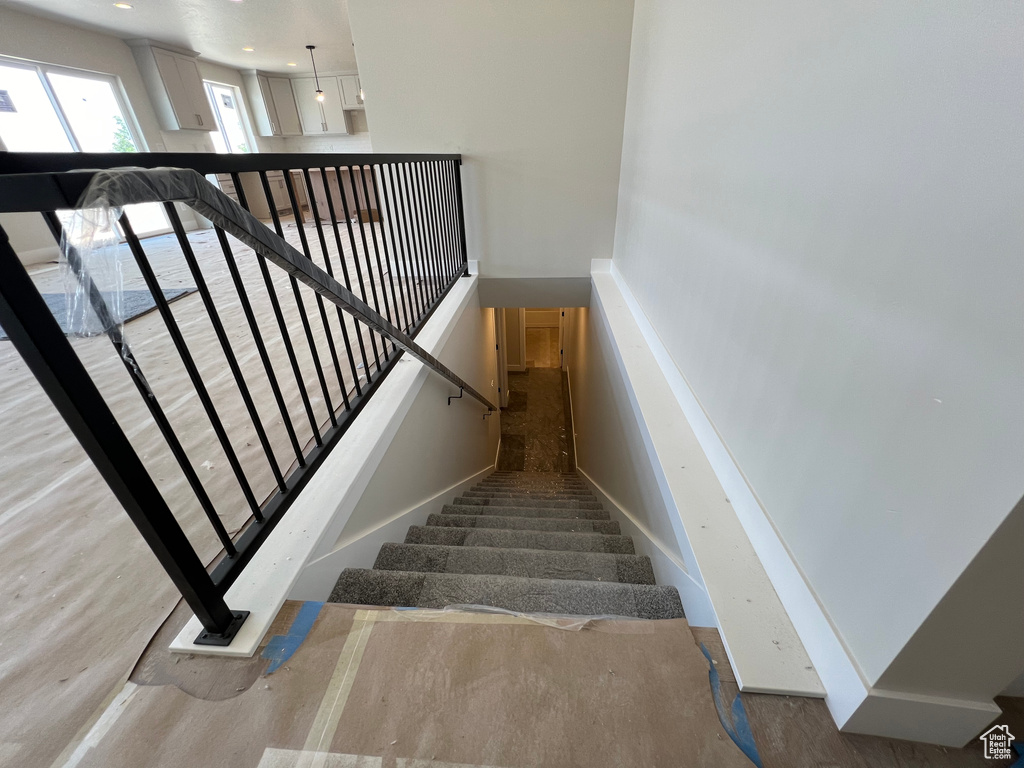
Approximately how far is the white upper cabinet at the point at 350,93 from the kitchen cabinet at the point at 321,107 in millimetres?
92

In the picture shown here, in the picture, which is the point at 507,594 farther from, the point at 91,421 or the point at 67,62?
the point at 67,62

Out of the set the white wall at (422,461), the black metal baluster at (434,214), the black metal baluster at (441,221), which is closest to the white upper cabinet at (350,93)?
the white wall at (422,461)

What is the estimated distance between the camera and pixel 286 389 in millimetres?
2195

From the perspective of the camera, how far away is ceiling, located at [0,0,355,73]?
4.46 m

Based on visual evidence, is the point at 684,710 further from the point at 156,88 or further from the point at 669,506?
the point at 156,88

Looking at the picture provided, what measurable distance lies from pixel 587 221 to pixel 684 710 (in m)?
3.31

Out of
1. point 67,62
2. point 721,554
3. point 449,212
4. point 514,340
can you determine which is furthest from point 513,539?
point 67,62

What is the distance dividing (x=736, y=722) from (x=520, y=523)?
1462 mm

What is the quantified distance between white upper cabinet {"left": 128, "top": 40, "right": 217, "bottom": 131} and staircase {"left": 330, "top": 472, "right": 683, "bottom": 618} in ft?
25.3

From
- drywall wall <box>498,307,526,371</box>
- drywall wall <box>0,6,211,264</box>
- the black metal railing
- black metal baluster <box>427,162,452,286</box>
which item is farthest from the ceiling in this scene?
drywall wall <box>498,307,526,371</box>

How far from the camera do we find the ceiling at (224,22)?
4461 millimetres

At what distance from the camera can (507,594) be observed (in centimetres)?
116

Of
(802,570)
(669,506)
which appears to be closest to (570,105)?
(669,506)

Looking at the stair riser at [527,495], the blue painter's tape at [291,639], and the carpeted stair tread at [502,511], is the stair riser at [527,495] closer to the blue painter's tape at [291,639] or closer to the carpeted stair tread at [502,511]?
the carpeted stair tread at [502,511]
